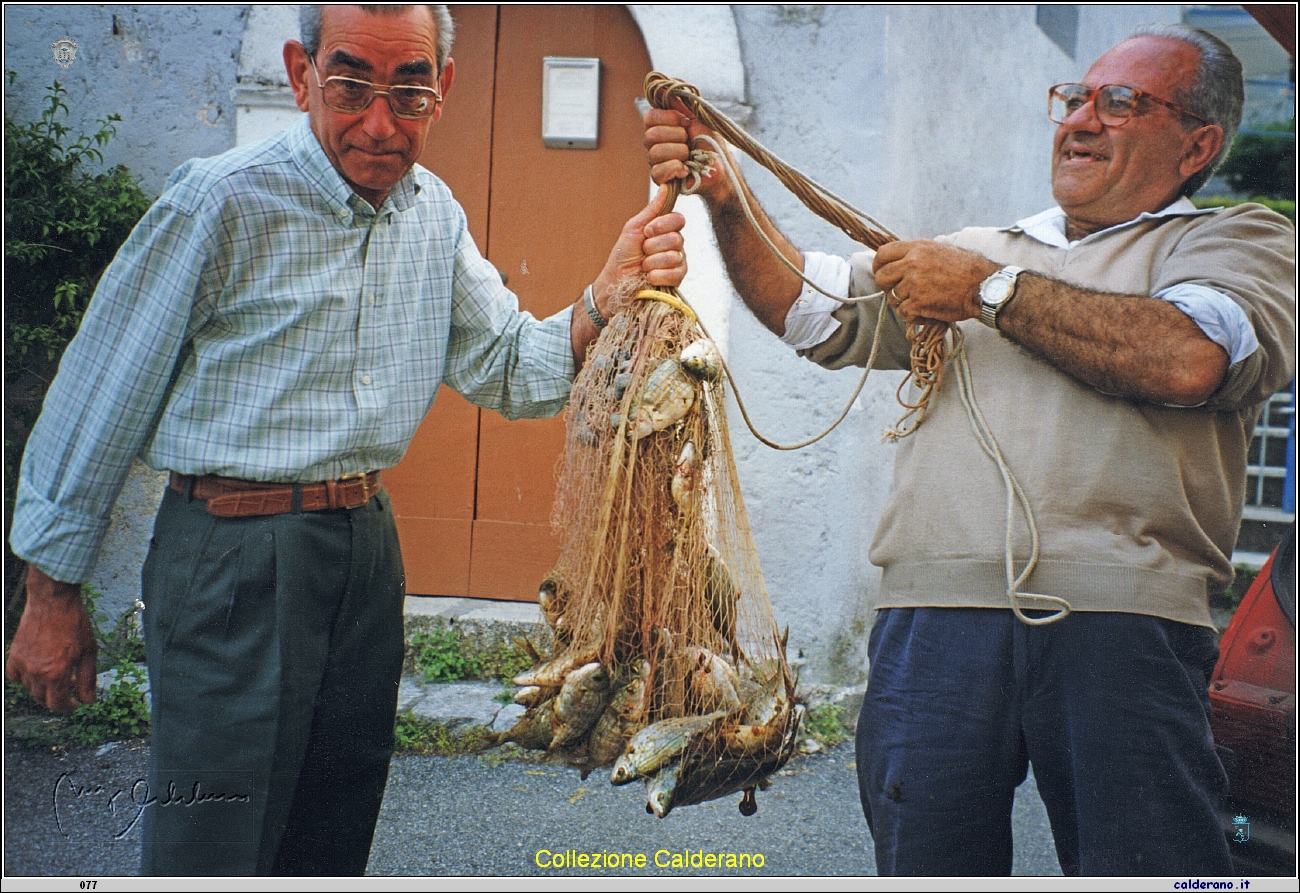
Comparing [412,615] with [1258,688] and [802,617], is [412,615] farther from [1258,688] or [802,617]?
[1258,688]

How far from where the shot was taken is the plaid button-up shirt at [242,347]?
1.94 metres

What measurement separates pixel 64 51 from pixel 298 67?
0.81 meters

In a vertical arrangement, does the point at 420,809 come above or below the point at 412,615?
below

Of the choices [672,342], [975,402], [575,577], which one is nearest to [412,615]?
[575,577]

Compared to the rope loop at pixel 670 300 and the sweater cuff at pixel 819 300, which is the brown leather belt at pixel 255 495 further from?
the sweater cuff at pixel 819 300

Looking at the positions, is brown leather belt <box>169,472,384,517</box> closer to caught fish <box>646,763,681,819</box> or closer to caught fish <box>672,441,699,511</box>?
caught fish <box>672,441,699,511</box>

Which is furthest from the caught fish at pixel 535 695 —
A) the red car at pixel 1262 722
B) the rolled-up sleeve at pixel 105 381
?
the red car at pixel 1262 722

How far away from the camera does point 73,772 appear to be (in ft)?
7.86

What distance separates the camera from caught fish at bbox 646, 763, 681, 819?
74.7 inches

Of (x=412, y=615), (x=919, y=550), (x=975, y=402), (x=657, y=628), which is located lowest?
(x=412, y=615)

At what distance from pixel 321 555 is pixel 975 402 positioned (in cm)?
148

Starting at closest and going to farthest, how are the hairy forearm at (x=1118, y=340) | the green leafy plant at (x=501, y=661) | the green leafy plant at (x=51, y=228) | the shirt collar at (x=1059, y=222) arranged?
the hairy forearm at (x=1118, y=340) → the shirt collar at (x=1059, y=222) → the green leafy plant at (x=51, y=228) → the green leafy plant at (x=501, y=661)

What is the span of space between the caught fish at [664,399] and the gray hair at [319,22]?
0.89 m

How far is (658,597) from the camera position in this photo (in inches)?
80.2
